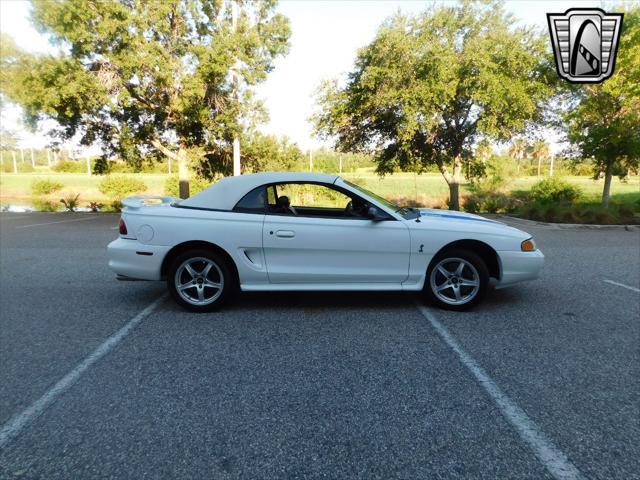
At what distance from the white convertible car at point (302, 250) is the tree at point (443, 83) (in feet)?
36.2

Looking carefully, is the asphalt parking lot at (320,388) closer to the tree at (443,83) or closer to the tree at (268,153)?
the tree at (443,83)

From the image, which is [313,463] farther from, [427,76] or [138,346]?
[427,76]

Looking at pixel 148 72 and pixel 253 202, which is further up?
pixel 148 72

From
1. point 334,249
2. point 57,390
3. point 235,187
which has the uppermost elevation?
point 235,187

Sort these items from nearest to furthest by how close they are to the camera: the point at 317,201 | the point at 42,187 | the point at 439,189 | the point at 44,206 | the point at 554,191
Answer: the point at 317,201 → the point at 44,206 → the point at 554,191 → the point at 42,187 → the point at 439,189

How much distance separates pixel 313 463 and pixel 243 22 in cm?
1624

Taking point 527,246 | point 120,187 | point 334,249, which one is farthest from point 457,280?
point 120,187

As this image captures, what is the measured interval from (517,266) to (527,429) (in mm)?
2511

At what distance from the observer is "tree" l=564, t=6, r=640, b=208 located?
1288 centimetres

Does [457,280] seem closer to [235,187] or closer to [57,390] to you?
[235,187]

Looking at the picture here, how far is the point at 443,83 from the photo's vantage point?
14094 millimetres

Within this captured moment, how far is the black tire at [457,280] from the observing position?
442 centimetres

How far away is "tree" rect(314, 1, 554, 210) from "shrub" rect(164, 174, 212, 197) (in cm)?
785

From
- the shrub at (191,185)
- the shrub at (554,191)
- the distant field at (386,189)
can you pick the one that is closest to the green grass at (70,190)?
the distant field at (386,189)
